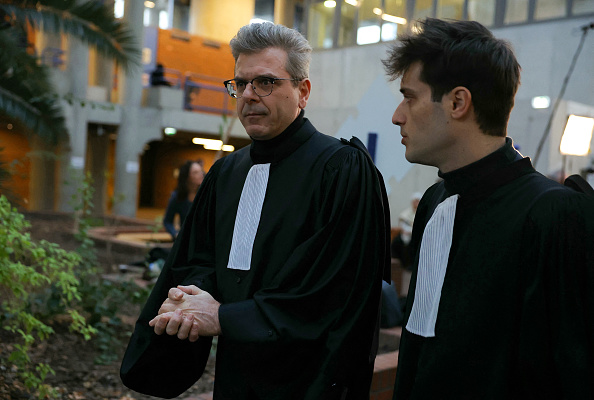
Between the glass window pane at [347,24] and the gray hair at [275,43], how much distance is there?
16.6 m

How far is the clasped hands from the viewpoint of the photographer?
6.64 ft

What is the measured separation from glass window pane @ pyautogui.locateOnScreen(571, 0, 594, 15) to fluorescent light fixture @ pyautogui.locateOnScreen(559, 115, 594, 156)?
5801mm

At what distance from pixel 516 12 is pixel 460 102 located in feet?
47.2

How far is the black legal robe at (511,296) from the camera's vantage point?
1.49m

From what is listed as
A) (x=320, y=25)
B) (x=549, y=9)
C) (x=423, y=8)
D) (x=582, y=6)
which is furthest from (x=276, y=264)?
(x=320, y=25)

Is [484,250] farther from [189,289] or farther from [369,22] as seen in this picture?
[369,22]

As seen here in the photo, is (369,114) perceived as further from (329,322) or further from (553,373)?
(553,373)

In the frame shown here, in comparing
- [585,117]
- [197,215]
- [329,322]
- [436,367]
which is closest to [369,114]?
[197,215]

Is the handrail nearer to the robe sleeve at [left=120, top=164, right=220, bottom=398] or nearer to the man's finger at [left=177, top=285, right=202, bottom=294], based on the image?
the robe sleeve at [left=120, top=164, right=220, bottom=398]

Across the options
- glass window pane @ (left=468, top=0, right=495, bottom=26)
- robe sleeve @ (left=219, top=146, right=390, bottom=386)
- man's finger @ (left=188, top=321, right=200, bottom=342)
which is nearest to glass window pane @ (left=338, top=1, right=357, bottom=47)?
glass window pane @ (left=468, top=0, right=495, bottom=26)

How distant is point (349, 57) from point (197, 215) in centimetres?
1631

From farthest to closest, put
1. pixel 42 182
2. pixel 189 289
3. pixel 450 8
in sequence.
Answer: pixel 42 182, pixel 450 8, pixel 189 289

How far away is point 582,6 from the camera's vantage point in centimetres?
1358

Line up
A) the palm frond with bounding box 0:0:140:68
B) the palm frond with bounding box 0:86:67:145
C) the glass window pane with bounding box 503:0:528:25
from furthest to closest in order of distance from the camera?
1. the glass window pane with bounding box 503:0:528:25
2. the palm frond with bounding box 0:86:67:145
3. the palm frond with bounding box 0:0:140:68
